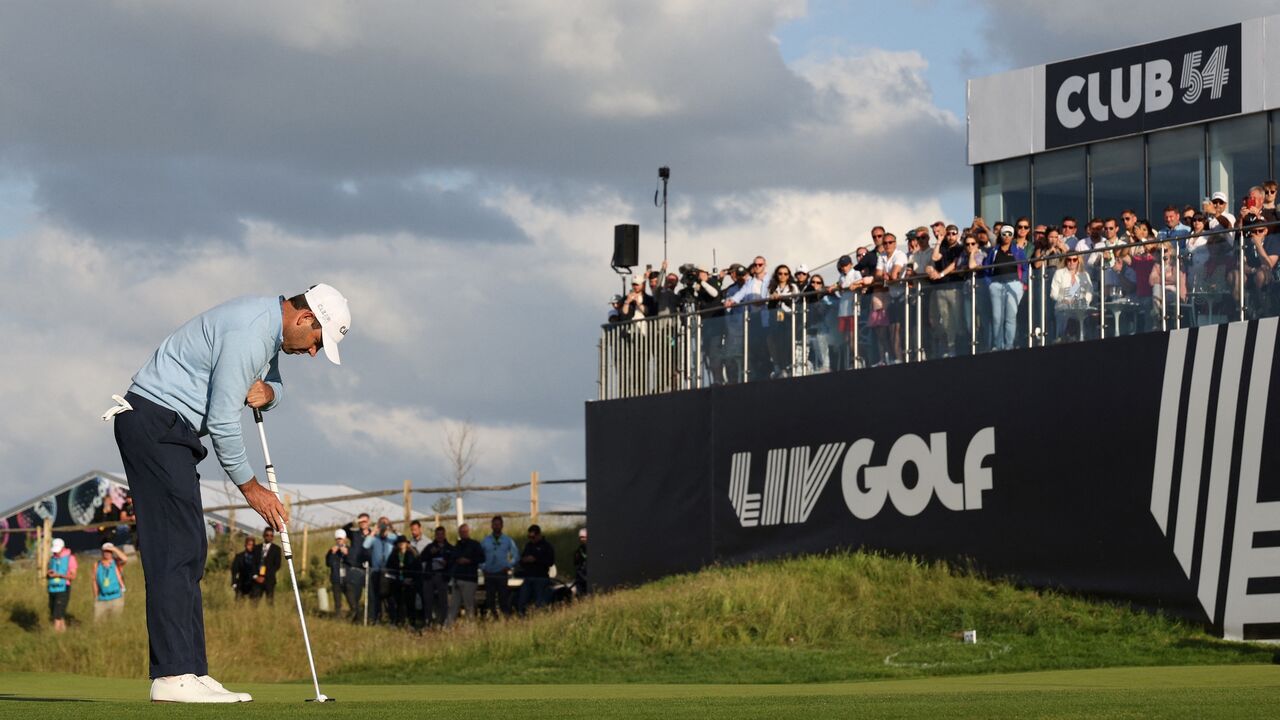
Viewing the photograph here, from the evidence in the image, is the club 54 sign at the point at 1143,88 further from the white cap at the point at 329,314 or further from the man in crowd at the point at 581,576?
the white cap at the point at 329,314

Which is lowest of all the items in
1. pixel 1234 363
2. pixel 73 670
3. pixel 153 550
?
pixel 73 670

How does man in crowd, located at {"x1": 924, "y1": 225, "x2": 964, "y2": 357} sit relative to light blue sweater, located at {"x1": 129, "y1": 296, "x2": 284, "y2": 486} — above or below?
above

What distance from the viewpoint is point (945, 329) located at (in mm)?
22875

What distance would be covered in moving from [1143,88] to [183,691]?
77.9ft

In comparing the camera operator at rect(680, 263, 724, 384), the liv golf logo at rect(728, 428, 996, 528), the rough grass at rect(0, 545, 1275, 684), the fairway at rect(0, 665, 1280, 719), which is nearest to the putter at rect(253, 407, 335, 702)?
the fairway at rect(0, 665, 1280, 719)

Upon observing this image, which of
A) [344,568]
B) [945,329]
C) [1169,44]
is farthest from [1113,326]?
[344,568]

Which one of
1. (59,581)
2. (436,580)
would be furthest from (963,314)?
(59,581)

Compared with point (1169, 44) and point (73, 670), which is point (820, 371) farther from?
point (73, 670)

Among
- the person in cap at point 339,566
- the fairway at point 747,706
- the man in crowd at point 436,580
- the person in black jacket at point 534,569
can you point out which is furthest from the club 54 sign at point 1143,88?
the fairway at point 747,706

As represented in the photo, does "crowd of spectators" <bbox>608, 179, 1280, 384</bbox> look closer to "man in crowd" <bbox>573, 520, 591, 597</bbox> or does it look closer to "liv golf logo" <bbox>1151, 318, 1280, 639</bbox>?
"liv golf logo" <bbox>1151, 318, 1280, 639</bbox>

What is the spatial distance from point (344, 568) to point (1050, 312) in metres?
13.8

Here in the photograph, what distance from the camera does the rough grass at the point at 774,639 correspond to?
19484 millimetres

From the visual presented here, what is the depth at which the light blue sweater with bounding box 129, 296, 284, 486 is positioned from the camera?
8.49 m

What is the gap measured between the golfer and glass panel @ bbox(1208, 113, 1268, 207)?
21.7m
